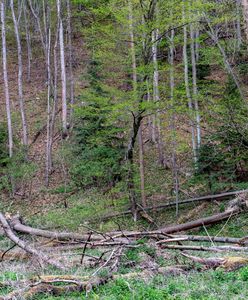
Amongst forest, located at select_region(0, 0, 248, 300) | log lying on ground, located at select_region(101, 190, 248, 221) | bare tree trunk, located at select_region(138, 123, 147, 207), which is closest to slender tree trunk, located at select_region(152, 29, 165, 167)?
forest, located at select_region(0, 0, 248, 300)

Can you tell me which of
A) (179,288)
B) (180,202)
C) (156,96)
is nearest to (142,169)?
(180,202)

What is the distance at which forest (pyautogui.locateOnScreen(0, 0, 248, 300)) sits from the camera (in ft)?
20.1

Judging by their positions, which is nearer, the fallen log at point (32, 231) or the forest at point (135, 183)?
the forest at point (135, 183)

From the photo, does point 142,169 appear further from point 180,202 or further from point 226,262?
point 226,262

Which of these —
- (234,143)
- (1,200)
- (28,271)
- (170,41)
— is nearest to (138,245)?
(28,271)

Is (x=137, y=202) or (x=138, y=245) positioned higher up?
(x=138, y=245)

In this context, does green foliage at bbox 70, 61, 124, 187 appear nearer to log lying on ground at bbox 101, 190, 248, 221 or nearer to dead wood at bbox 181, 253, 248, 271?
log lying on ground at bbox 101, 190, 248, 221

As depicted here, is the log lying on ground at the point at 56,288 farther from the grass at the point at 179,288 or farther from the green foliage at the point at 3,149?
the green foliage at the point at 3,149

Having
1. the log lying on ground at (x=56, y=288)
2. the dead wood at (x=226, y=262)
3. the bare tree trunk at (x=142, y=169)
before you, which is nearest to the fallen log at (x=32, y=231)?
the bare tree trunk at (x=142, y=169)

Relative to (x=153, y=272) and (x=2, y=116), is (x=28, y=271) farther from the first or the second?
(x=2, y=116)

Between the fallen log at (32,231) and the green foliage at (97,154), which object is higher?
the green foliage at (97,154)

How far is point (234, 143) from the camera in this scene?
48.4 feet

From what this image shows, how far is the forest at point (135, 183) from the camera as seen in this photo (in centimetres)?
613

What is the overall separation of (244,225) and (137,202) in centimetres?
474
